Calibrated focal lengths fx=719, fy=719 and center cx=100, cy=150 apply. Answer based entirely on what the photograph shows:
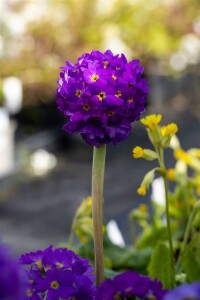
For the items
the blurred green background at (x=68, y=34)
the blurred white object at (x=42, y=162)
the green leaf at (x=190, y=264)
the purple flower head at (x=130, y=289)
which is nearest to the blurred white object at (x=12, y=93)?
the blurred green background at (x=68, y=34)

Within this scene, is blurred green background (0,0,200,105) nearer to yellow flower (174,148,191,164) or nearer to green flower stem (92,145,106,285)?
yellow flower (174,148,191,164)

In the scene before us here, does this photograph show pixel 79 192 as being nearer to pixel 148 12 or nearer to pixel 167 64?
pixel 148 12

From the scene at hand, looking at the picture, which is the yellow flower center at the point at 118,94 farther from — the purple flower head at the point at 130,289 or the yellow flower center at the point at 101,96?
the purple flower head at the point at 130,289

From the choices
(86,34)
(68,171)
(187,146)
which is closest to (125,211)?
(68,171)

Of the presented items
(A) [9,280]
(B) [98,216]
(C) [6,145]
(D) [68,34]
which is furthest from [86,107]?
(D) [68,34]

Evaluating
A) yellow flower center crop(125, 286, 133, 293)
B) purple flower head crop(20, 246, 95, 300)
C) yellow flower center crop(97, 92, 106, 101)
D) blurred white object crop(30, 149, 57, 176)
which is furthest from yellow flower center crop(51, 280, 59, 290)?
blurred white object crop(30, 149, 57, 176)

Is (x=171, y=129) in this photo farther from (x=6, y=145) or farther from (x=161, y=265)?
(x=6, y=145)
